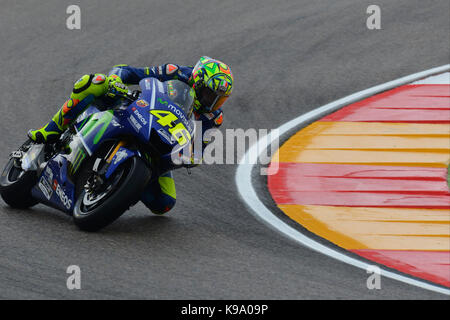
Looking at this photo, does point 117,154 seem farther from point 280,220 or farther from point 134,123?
point 280,220

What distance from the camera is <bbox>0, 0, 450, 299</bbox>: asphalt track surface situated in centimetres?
525

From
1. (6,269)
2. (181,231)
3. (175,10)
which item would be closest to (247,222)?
(181,231)

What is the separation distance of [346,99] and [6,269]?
6.34 meters

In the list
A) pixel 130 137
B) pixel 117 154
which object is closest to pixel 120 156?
pixel 117 154

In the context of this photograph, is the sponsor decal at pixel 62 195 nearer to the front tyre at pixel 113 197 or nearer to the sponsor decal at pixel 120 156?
the front tyre at pixel 113 197

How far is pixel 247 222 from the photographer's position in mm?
6992

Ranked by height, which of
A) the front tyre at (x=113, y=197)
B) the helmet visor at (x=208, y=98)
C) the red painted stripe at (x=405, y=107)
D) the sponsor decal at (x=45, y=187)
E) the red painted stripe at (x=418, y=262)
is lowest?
the red painted stripe at (x=418, y=262)

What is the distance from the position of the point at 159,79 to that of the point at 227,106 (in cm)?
375

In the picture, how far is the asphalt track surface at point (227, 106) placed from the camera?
5250 mm

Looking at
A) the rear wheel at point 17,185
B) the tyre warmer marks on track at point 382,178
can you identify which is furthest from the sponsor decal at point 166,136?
the tyre warmer marks on track at point 382,178

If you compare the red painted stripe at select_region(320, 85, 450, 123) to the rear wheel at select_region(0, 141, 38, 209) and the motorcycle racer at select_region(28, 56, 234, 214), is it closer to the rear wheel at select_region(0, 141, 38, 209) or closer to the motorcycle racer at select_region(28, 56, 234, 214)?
the motorcycle racer at select_region(28, 56, 234, 214)

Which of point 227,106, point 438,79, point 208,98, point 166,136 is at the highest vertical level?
point 438,79

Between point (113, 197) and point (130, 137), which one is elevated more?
point (130, 137)

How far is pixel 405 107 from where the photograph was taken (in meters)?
10.3
